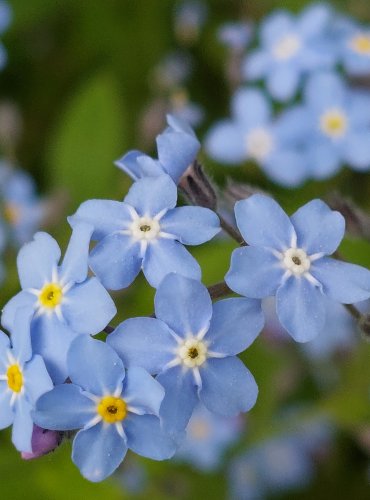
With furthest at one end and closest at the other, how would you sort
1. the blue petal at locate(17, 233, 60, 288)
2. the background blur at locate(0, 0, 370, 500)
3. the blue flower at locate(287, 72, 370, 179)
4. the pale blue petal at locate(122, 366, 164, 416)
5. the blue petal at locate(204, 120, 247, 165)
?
the blue petal at locate(204, 120, 247, 165), the blue flower at locate(287, 72, 370, 179), the background blur at locate(0, 0, 370, 500), the blue petal at locate(17, 233, 60, 288), the pale blue petal at locate(122, 366, 164, 416)

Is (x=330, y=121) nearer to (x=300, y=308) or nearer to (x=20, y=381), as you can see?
(x=300, y=308)

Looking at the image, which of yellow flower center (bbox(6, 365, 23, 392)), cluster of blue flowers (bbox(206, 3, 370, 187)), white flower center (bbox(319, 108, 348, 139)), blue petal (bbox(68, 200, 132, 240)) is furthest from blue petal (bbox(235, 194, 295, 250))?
white flower center (bbox(319, 108, 348, 139))

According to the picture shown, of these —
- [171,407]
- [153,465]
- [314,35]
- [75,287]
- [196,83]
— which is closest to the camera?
[171,407]

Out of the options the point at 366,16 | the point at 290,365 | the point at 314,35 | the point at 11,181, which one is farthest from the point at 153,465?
the point at 366,16

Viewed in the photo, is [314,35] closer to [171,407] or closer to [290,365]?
[290,365]

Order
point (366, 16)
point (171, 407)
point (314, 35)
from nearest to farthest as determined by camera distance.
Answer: point (171, 407), point (314, 35), point (366, 16)

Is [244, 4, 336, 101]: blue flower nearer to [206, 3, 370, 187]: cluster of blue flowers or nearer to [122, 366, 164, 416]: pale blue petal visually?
[206, 3, 370, 187]: cluster of blue flowers

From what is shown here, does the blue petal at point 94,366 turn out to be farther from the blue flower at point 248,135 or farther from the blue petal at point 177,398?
the blue flower at point 248,135
